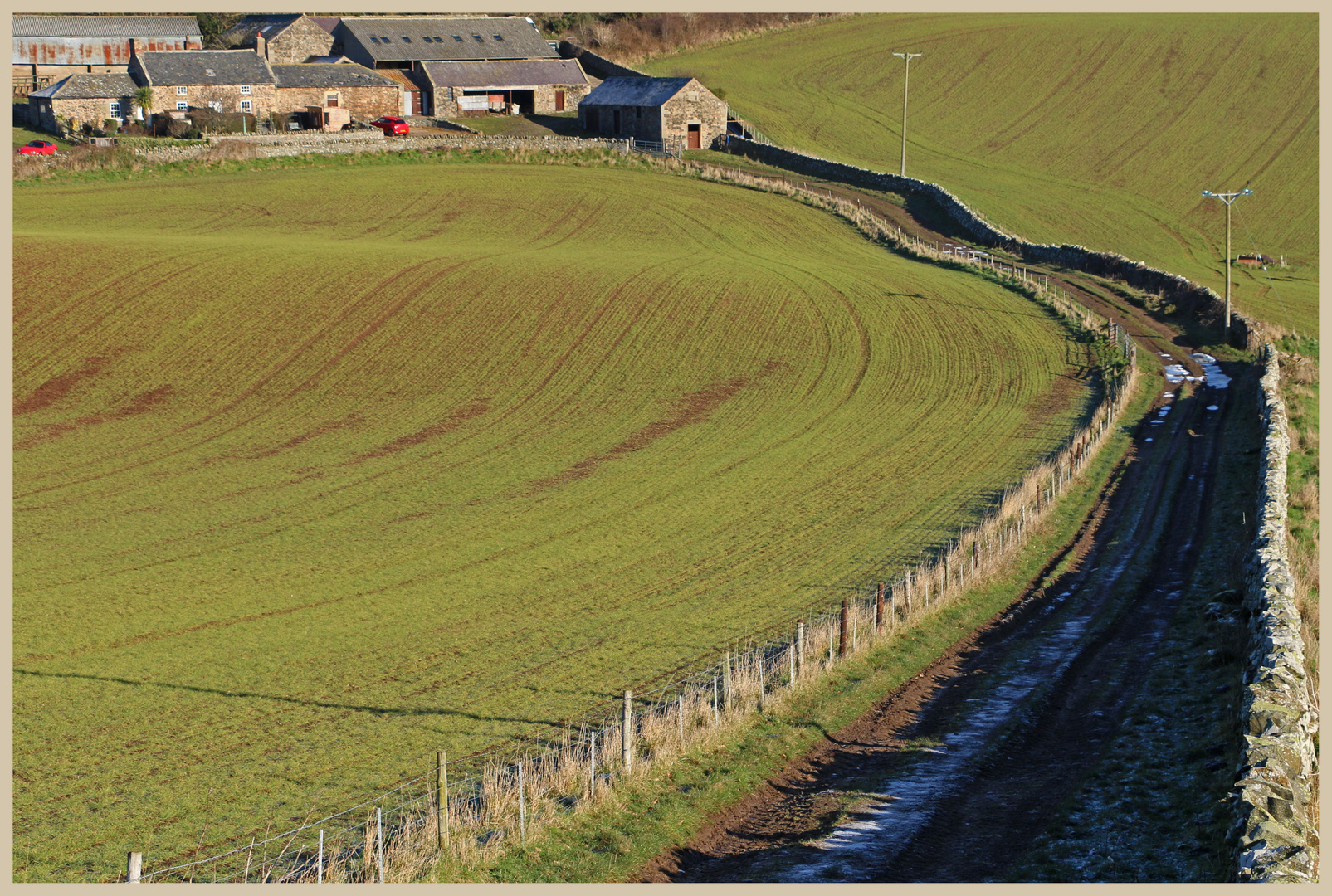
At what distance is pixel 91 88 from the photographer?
83.6 meters

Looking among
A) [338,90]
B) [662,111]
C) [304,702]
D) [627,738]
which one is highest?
[338,90]

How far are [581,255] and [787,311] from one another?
37.9 ft

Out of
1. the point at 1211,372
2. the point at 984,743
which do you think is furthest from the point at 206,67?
the point at 984,743

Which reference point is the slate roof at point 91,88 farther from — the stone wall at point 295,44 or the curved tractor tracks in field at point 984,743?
the curved tractor tracks in field at point 984,743

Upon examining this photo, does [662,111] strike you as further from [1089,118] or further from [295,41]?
[1089,118]

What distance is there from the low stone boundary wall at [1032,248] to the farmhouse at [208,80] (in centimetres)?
3246

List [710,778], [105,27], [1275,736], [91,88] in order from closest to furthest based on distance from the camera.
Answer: [1275,736] → [710,778] → [91,88] → [105,27]

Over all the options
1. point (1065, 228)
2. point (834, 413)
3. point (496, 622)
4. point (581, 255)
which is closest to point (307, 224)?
point (581, 255)

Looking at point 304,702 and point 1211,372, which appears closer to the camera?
point 304,702

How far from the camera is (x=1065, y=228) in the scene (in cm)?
7312

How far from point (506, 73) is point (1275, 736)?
8966 centimetres

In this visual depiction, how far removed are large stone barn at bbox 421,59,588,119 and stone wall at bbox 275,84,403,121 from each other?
10.9 feet

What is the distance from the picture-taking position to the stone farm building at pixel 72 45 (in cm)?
10469

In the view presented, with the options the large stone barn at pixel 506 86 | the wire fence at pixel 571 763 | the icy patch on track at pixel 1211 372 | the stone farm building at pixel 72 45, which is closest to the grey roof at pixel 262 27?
the stone farm building at pixel 72 45
